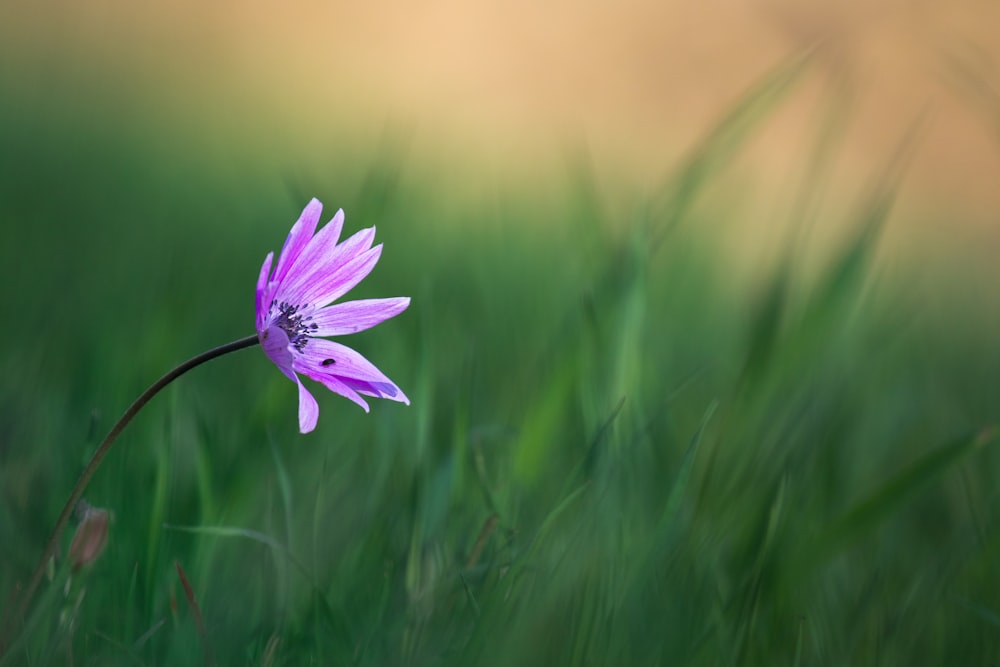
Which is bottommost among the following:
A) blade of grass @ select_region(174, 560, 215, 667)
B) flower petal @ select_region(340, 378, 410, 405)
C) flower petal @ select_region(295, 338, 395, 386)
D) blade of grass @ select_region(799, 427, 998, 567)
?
blade of grass @ select_region(799, 427, 998, 567)

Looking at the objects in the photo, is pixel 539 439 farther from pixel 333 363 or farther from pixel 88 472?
pixel 88 472

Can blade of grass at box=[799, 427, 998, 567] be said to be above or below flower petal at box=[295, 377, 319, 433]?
below

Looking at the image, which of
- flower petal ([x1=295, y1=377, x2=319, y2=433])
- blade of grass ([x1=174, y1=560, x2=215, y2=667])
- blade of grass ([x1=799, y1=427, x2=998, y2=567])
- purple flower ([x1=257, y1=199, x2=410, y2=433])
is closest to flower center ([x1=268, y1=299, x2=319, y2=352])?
purple flower ([x1=257, y1=199, x2=410, y2=433])

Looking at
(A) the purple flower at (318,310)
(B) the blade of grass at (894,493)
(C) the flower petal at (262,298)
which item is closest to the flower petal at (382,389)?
(A) the purple flower at (318,310)

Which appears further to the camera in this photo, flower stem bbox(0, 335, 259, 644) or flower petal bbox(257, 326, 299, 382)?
flower petal bbox(257, 326, 299, 382)

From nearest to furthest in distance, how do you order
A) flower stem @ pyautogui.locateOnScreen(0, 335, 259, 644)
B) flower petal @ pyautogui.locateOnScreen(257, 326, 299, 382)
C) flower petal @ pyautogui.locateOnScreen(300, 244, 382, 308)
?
flower stem @ pyautogui.locateOnScreen(0, 335, 259, 644) → flower petal @ pyautogui.locateOnScreen(257, 326, 299, 382) → flower petal @ pyautogui.locateOnScreen(300, 244, 382, 308)

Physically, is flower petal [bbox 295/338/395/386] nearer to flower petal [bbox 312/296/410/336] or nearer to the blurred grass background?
flower petal [bbox 312/296/410/336]

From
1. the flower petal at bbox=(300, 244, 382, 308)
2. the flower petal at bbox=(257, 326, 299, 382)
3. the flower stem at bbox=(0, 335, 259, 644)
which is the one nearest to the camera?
the flower stem at bbox=(0, 335, 259, 644)

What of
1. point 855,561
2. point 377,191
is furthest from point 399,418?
point 855,561

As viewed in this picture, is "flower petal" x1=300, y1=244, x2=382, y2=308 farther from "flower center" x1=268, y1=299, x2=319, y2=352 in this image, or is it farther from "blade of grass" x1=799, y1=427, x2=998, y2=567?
"blade of grass" x1=799, y1=427, x2=998, y2=567
